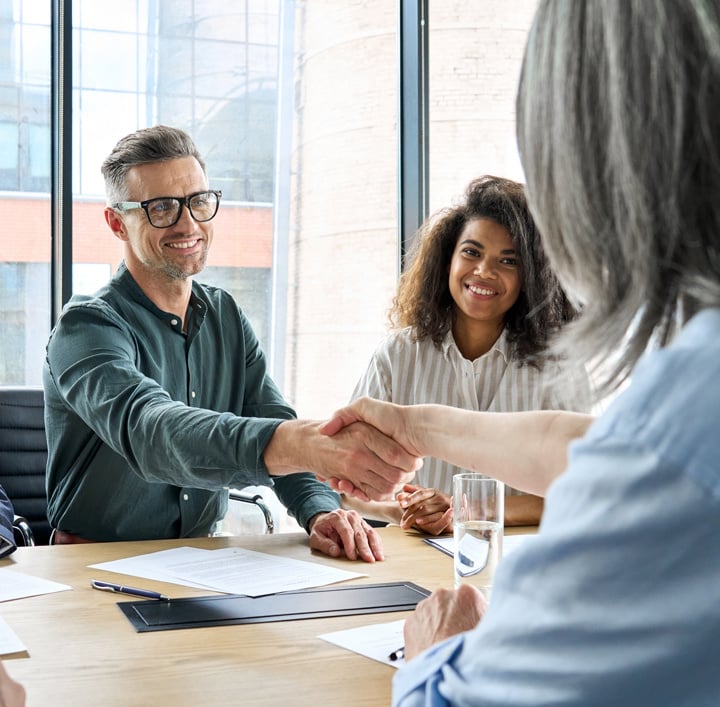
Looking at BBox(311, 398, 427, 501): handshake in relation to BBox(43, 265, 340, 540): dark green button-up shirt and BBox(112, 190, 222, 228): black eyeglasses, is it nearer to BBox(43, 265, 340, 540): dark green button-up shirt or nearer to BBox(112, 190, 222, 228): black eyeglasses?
BBox(43, 265, 340, 540): dark green button-up shirt

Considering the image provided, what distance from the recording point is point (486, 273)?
2754mm

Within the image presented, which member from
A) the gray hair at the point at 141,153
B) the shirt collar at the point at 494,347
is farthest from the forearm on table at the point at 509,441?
the gray hair at the point at 141,153

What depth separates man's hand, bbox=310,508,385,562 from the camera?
5.99 feet

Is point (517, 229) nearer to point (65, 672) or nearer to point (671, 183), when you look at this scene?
point (65, 672)

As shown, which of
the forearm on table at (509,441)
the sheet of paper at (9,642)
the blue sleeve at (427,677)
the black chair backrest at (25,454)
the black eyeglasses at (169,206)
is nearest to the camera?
the blue sleeve at (427,677)

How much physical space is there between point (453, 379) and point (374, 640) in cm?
150

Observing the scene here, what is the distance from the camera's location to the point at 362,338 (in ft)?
14.1

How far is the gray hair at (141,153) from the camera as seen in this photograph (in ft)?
8.17

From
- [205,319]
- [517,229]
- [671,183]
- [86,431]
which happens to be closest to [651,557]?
[671,183]

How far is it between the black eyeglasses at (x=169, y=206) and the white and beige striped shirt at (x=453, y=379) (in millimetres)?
686

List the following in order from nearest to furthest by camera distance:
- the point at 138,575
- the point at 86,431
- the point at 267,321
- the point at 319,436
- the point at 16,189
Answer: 1. the point at 138,575
2. the point at 319,436
3. the point at 86,431
4. the point at 16,189
5. the point at 267,321

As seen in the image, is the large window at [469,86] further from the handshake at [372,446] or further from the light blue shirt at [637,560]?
the light blue shirt at [637,560]

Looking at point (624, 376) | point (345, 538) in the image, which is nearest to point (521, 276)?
point (345, 538)

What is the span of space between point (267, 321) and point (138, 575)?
2586mm
